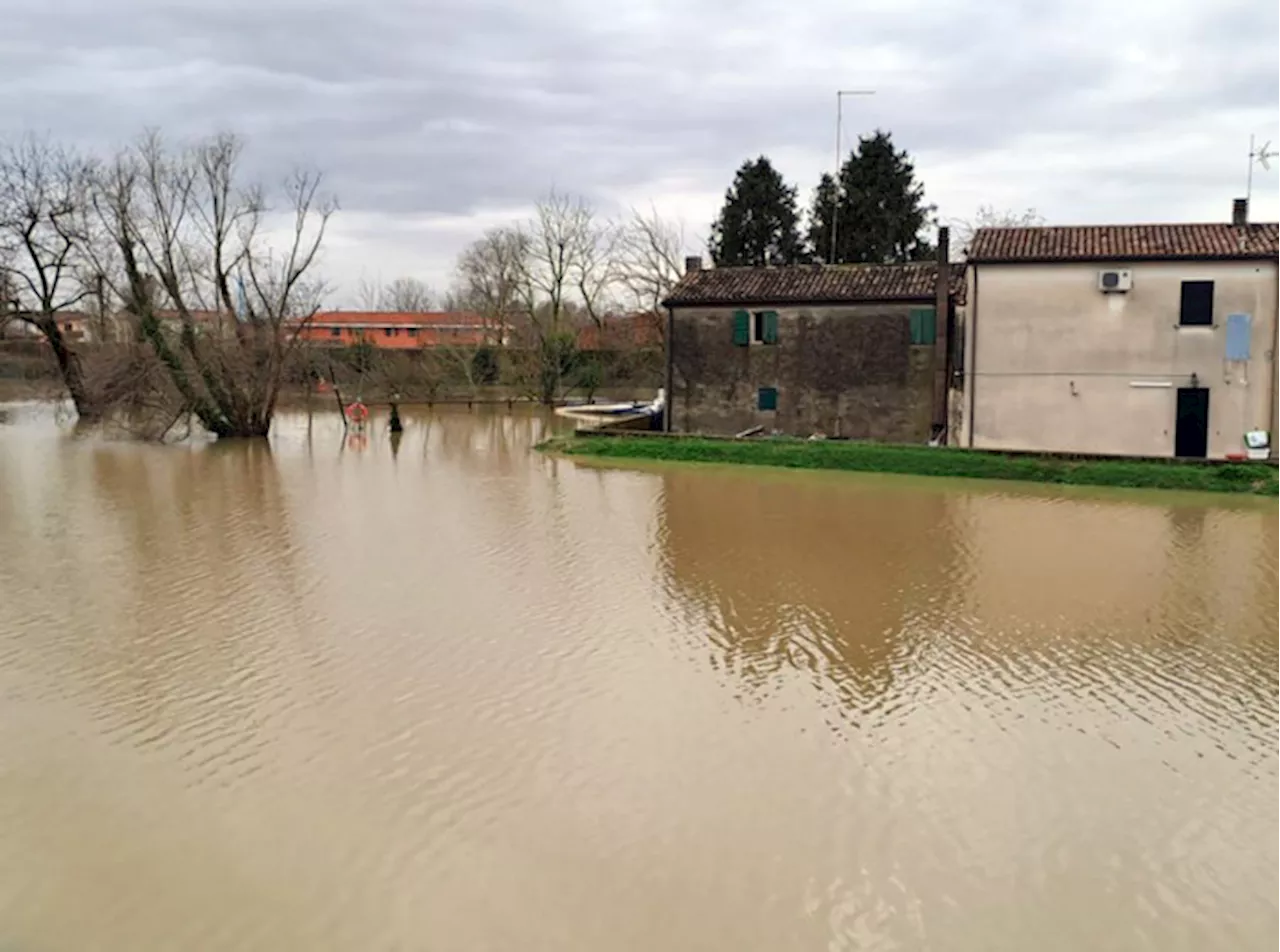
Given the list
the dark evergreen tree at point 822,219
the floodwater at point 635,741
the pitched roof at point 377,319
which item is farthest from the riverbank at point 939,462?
the pitched roof at point 377,319

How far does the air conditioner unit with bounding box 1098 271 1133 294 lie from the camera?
838 inches

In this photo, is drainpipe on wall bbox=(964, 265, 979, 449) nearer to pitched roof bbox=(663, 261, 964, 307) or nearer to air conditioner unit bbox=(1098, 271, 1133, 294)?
pitched roof bbox=(663, 261, 964, 307)

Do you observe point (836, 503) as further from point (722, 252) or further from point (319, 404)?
point (319, 404)

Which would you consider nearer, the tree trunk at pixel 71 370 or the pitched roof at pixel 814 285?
the pitched roof at pixel 814 285

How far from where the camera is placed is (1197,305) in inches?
832

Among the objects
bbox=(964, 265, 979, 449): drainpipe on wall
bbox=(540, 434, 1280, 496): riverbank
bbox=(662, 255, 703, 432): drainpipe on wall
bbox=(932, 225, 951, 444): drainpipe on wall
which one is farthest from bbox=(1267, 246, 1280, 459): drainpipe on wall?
bbox=(662, 255, 703, 432): drainpipe on wall

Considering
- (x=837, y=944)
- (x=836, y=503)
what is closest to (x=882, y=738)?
(x=837, y=944)

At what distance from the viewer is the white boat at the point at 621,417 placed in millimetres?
29469

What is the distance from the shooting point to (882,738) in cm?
743

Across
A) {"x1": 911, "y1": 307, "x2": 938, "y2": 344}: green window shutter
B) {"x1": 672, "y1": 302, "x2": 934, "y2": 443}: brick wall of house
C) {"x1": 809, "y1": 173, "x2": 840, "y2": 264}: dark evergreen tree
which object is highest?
{"x1": 809, "y1": 173, "x2": 840, "y2": 264}: dark evergreen tree

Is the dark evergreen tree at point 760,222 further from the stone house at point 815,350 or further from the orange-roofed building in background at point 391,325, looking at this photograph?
the orange-roofed building in background at point 391,325

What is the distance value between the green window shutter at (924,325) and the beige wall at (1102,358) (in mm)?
1874

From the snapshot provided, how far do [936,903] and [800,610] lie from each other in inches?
224

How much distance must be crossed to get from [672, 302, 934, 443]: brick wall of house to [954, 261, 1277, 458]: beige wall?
7.11ft
